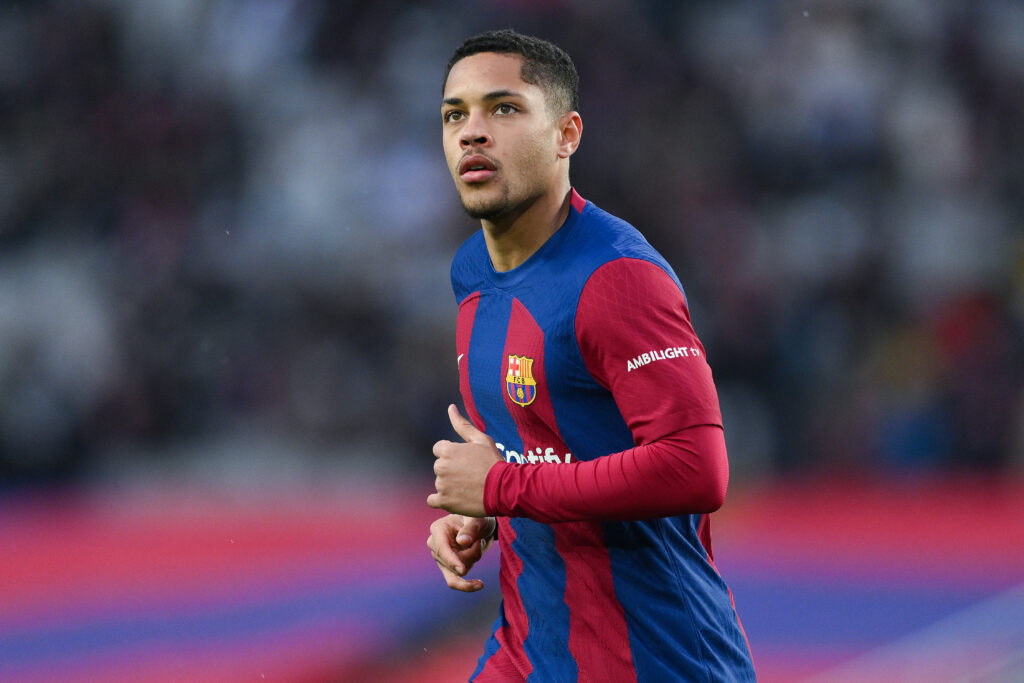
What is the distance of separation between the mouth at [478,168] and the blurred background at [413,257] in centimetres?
432

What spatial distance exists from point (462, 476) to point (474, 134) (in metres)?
0.78

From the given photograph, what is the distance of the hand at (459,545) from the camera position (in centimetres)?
283

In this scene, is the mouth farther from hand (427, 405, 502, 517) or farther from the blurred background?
the blurred background

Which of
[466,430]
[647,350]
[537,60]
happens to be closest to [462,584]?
[466,430]

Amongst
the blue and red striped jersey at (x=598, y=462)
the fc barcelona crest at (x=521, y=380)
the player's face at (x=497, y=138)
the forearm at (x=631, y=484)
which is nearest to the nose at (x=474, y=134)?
the player's face at (x=497, y=138)

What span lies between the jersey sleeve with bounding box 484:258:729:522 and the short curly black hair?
0.55 metres

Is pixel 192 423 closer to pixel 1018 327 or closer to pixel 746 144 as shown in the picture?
pixel 746 144

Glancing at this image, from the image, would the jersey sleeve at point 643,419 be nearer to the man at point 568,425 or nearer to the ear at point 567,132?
the man at point 568,425

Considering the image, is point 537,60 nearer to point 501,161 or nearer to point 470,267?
point 501,161

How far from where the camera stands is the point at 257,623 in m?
5.66

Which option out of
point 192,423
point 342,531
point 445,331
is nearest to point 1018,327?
point 445,331

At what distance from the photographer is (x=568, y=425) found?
Result: 8.60 ft

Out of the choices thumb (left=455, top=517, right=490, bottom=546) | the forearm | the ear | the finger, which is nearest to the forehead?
the ear

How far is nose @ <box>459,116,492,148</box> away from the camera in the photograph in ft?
8.80
